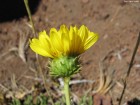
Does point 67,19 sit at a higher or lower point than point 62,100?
higher

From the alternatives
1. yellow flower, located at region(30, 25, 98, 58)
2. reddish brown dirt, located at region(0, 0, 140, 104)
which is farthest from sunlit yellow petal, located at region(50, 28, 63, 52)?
reddish brown dirt, located at region(0, 0, 140, 104)

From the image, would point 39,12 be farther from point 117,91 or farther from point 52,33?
point 52,33

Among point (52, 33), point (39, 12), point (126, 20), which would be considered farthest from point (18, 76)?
point (52, 33)

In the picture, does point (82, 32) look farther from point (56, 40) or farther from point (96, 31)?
point (96, 31)

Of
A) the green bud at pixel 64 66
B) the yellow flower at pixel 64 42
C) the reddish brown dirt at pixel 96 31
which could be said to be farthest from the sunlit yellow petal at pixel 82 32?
the reddish brown dirt at pixel 96 31

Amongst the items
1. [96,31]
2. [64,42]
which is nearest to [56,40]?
[64,42]

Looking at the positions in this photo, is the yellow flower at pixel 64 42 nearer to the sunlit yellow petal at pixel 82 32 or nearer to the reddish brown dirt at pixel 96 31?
the sunlit yellow petal at pixel 82 32
